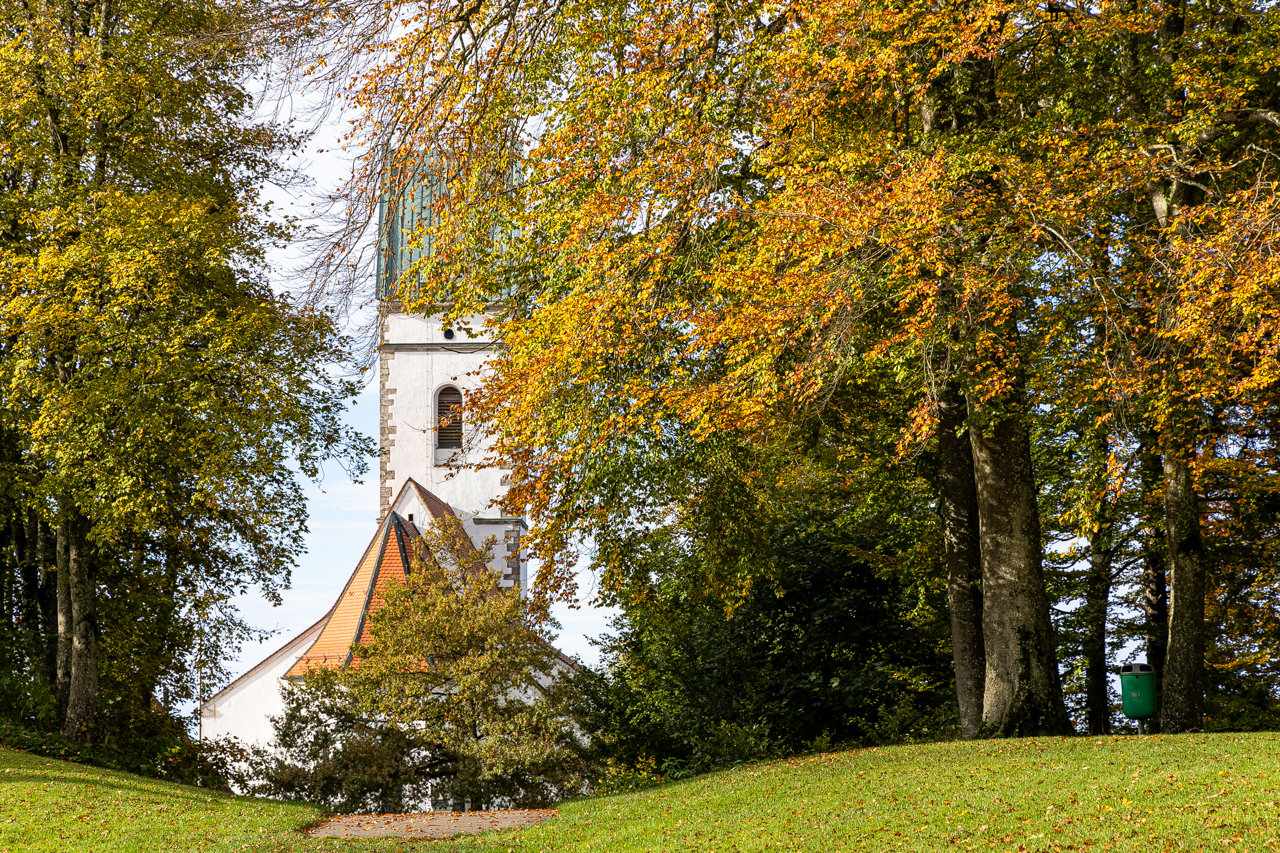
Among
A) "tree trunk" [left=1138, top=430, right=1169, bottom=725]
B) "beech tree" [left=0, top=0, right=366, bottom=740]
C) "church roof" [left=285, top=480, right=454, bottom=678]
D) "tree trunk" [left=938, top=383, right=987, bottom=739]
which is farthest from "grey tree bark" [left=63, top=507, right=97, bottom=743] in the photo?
"tree trunk" [left=1138, top=430, right=1169, bottom=725]

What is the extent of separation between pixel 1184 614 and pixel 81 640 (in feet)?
54.7

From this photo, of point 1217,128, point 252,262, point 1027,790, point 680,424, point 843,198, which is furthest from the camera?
point 252,262

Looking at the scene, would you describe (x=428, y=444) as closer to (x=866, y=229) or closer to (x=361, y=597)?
(x=361, y=597)

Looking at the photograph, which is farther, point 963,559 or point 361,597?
point 361,597

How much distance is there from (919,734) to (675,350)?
9288 mm

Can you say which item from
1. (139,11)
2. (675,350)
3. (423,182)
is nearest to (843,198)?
(675,350)

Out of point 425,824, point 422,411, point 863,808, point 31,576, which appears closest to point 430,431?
point 422,411

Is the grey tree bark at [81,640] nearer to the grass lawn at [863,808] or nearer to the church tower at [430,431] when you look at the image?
the grass lawn at [863,808]

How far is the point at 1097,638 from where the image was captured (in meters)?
19.5

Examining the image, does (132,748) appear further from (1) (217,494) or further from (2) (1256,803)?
(2) (1256,803)

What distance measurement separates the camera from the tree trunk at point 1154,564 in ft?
54.4

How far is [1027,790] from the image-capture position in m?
9.30

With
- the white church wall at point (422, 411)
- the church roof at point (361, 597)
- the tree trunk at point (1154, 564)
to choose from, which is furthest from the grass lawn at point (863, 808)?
the white church wall at point (422, 411)

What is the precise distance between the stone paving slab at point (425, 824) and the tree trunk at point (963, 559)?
584cm
